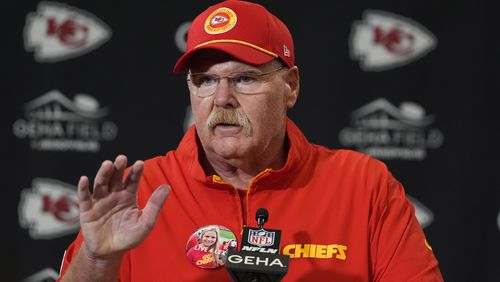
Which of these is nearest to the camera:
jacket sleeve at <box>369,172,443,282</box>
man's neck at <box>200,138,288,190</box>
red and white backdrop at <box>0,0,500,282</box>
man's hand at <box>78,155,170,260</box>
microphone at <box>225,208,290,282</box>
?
microphone at <box>225,208,290,282</box>

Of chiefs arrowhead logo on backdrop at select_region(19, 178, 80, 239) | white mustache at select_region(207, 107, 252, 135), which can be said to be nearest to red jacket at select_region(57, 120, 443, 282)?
white mustache at select_region(207, 107, 252, 135)

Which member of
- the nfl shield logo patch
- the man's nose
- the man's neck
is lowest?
the nfl shield logo patch

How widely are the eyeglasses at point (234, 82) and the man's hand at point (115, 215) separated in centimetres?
32

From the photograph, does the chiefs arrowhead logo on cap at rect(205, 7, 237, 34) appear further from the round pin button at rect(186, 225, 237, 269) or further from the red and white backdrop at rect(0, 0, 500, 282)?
the red and white backdrop at rect(0, 0, 500, 282)

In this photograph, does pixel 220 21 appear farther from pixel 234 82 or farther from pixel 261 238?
pixel 261 238

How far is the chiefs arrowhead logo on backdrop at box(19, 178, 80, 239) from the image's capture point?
9.14 ft

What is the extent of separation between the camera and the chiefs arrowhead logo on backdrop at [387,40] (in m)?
2.80

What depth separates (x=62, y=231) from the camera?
9.23 feet

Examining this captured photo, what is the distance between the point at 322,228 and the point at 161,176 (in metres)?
0.41

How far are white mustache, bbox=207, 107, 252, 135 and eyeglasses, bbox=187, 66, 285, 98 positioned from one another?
0.05 m

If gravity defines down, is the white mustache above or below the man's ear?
below

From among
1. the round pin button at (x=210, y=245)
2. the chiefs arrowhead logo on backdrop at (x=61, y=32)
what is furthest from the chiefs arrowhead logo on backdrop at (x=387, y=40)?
the round pin button at (x=210, y=245)

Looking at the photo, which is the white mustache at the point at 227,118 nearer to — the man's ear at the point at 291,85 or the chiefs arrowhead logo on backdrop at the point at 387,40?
the man's ear at the point at 291,85

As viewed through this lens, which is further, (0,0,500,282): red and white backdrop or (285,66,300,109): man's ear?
(0,0,500,282): red and white backdrop
